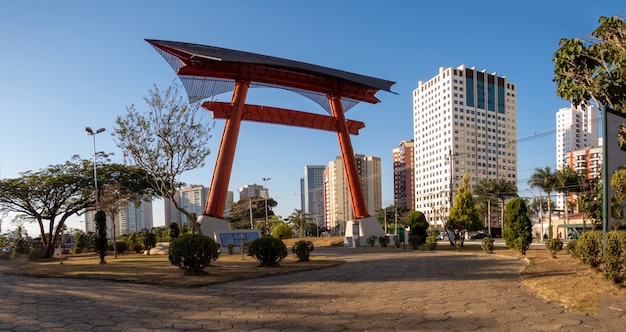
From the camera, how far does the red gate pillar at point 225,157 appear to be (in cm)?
2991

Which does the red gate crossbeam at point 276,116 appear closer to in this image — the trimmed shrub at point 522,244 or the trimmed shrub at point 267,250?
the trimmed shrub at point 267,250

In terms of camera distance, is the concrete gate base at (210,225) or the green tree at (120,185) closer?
the concrete gate base at (210,225)

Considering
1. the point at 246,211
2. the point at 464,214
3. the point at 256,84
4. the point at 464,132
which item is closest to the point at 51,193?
the point at 256,84

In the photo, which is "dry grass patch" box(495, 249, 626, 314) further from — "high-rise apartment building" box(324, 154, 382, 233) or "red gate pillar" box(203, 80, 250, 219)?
"high-rise apartment building" box(324, 154, 382, 233)

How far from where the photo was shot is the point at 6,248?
37.1m

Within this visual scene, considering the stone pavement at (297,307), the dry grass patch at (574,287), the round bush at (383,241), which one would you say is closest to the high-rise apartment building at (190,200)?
the round bush at (383,241)

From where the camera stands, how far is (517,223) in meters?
22.3

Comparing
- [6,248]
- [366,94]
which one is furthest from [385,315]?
[6,248]

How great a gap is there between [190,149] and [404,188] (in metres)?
110

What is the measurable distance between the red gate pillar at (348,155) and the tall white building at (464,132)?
71462 millimetres

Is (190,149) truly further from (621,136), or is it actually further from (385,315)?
(621,136)

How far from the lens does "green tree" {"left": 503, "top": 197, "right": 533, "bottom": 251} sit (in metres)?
22.1

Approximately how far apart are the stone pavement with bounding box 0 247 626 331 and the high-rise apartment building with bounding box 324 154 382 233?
87584 mm

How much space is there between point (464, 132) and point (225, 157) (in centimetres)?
9171
